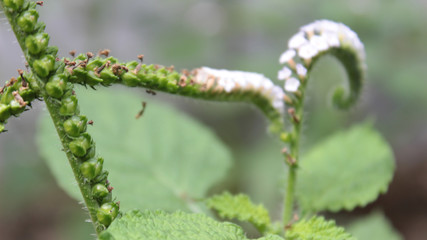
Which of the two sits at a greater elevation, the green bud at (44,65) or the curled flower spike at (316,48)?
the curled flower spike at (316,48)

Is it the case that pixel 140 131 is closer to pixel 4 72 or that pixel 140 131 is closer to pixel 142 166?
pixel 142 166

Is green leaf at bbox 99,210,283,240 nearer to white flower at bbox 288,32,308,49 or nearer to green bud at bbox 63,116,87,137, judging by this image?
green bud at bbox 63,116,87,137

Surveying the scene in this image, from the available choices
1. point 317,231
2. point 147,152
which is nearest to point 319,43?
point 317,231

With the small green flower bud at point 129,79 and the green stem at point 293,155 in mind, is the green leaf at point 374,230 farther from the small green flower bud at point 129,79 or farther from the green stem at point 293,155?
the small green flower bud at point 129,79

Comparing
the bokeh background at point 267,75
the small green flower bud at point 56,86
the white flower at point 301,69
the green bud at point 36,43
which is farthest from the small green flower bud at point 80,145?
the bokeh background at point 267,75

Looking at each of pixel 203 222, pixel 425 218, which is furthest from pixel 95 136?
pixel 425 218

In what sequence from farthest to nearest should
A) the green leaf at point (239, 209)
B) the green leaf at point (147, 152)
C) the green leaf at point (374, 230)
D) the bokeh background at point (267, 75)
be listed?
1. the bokeh background at point (267, 75)
2. the green leaf at point (374, 230)
3. the green leaf at point (147, 152)
4. the green leaf at point (239, 209)
